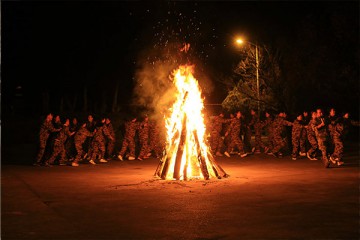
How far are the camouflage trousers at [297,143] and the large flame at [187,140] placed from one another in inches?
260

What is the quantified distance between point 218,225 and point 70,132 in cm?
1254

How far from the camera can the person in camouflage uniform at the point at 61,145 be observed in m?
20.0

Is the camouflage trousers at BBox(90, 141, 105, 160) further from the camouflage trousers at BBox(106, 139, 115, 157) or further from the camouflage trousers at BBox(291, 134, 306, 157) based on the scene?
the camouflage trousers at BBox(291, 134, 306, 157)

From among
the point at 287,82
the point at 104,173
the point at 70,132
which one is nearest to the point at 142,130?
the point at 70,132

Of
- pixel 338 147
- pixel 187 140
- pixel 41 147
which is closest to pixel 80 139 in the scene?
pixel 41 147

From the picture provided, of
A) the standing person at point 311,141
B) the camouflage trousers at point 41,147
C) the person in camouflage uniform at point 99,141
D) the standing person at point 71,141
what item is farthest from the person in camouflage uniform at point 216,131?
the camouflage trousers at point 41,147

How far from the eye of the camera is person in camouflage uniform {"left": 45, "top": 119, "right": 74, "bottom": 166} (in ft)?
65.6

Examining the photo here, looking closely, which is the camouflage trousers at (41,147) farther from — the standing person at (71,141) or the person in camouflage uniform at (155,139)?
the person in camouflage uniform at (155,139)

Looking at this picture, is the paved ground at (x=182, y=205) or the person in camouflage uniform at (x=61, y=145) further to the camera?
the person in camouflage uniform at (x=61, y=145)

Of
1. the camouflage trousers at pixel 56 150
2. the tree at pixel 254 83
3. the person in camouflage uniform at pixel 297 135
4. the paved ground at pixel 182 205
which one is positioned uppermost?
the tree at pixel 254 83

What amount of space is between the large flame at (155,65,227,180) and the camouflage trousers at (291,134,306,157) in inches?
260

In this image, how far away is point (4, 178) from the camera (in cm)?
1628

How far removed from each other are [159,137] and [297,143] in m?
6.11

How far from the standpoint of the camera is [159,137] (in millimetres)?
23016
